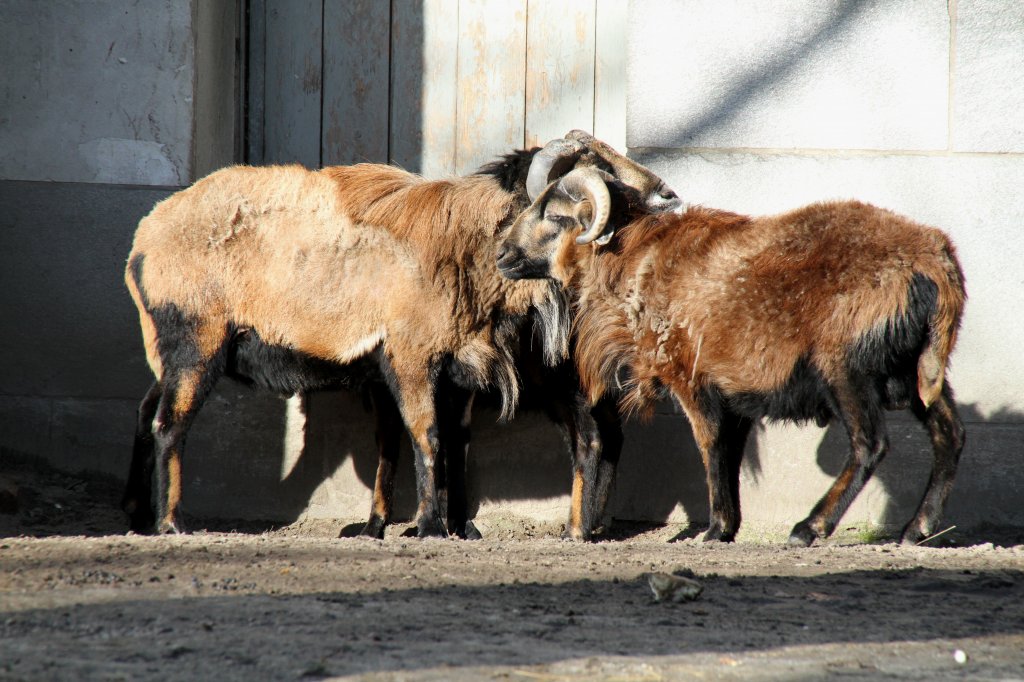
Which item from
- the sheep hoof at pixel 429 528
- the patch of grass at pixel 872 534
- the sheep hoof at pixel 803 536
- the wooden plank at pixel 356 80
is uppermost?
the wooden plank at pixel 356 80

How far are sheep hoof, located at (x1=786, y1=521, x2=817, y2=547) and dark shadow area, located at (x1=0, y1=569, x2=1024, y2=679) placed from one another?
115 cm

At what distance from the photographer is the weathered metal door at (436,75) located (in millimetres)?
7500

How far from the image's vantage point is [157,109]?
22.9ft

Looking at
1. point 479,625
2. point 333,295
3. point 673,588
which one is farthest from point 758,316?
point 479,625

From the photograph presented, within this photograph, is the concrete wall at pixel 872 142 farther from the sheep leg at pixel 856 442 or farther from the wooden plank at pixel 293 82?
the wooden plank at pixel 293 82

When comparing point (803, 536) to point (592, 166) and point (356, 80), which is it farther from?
point (356, 80)

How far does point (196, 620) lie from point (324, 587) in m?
0.65

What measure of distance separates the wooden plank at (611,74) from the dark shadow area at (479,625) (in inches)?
153

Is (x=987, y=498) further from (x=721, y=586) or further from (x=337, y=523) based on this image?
(x=337, y=523)

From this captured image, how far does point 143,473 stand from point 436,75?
3.13 meters

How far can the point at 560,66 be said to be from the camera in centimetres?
750

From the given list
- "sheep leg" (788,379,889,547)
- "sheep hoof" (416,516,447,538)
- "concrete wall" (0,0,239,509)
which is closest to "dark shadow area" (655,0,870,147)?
"sheep leg" (788,379,889,547)

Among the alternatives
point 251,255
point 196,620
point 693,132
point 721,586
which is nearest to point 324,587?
point 196,620

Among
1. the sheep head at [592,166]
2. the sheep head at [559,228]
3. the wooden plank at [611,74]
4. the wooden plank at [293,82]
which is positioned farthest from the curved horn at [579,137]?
the wooden plank at [293,82]
